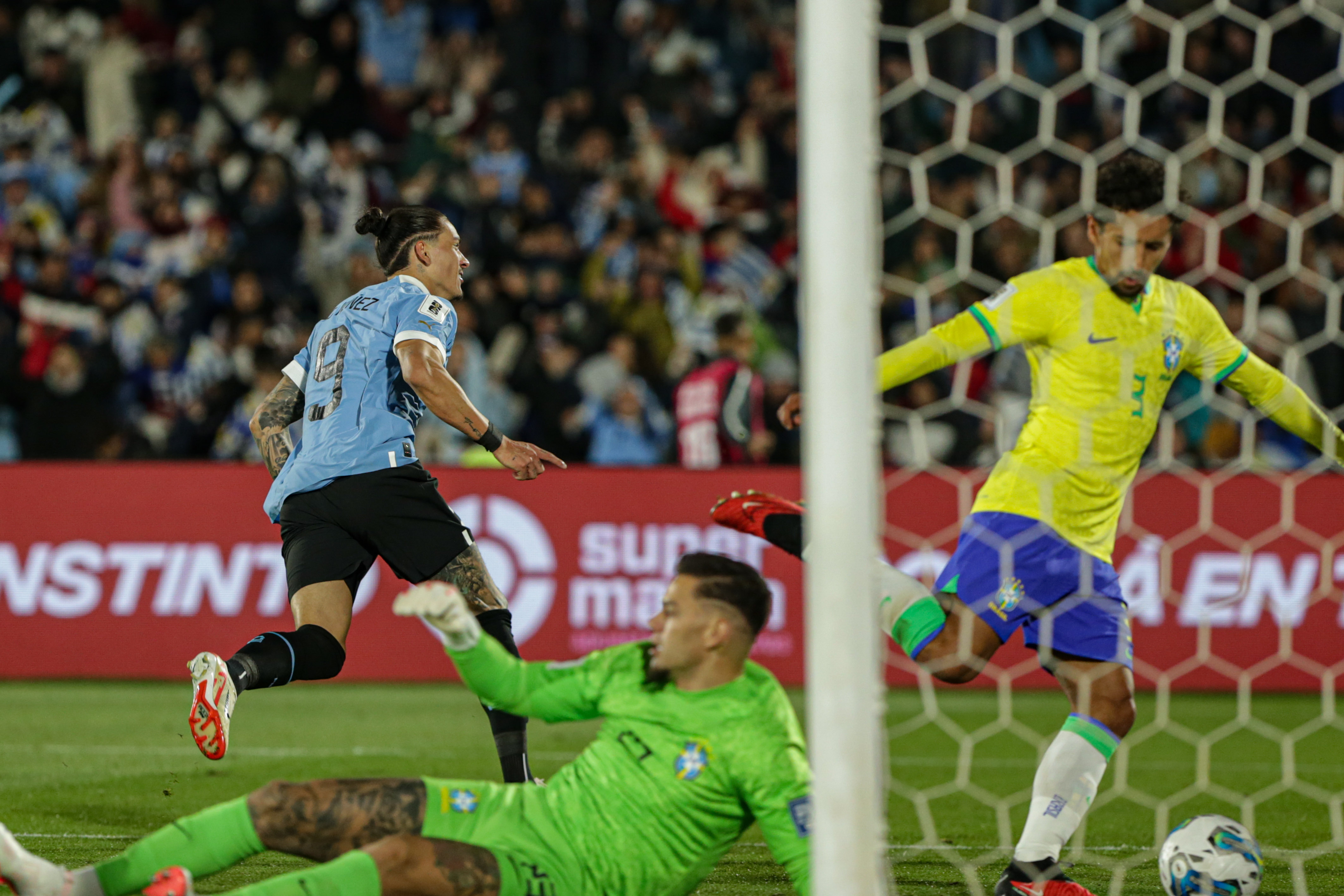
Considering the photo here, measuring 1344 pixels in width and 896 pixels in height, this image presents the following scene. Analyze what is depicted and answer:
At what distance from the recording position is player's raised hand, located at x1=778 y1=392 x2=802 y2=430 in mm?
3877

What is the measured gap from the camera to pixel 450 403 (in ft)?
14.6

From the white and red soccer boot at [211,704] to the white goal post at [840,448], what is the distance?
74.8 inches

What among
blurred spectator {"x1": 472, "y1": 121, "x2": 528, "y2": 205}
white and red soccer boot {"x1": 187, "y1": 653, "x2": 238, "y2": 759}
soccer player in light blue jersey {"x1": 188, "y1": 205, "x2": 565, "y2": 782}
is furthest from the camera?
blurred spectator {"x1": 472, "y1": 121, "x2": 528, "y2": 205}

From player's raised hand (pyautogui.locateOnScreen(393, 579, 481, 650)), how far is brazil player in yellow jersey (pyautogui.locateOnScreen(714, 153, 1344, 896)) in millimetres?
1282

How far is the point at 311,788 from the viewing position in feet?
10.5

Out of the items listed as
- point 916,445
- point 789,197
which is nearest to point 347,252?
point 789,197

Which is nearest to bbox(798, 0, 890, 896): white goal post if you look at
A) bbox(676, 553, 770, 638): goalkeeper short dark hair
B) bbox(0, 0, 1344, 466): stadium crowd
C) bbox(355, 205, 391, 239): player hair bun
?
bbox(676, 553, 770, 638): goalkeeper short dark hair

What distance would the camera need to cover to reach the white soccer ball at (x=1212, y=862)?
4.02 m

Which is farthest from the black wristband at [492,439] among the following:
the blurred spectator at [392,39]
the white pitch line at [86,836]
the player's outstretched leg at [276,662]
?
the blurred spectator at [392,39]

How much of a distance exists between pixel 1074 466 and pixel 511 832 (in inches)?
77.0

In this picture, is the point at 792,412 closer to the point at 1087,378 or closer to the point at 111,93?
the point at 1087,378

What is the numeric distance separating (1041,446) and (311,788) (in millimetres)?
2238

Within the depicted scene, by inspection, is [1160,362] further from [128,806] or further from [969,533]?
[128,806]

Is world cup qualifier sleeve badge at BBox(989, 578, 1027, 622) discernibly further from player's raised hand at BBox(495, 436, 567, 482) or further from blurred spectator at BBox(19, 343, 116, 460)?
blurred spectator at BBox(19, 343, 116, 460)
